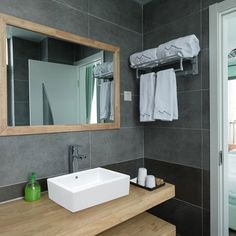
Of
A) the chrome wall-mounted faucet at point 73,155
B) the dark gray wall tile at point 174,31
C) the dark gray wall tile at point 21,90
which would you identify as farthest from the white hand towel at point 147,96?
the dark gray wall tile at point 21,90

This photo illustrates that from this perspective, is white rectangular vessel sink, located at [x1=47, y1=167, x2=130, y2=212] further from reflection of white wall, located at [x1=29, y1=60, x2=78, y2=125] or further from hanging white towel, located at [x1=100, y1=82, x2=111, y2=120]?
hanging white towel, located at [x1=100, y1=82, x2=111, y2=120]

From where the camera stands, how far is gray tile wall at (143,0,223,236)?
1656 mm

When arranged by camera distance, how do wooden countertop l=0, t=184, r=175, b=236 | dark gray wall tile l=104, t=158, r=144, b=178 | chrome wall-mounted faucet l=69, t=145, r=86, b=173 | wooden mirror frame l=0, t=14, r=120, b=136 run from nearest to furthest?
→ wooden countertop l=0, t=184, r=175, b=236, wooden mirror frame l=0, t=14, r=120, b=136, chrome wall-mounted faucet l=69, t=145, r=86, b=173, dark gray wall tile l=104, t=158, r=144, b=178

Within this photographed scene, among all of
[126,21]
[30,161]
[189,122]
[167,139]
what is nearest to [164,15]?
[126,21]

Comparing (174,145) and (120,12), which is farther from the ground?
(120,12)

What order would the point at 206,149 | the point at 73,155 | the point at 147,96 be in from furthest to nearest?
the point at 147,96, the point at 206,149, the point at 73,155

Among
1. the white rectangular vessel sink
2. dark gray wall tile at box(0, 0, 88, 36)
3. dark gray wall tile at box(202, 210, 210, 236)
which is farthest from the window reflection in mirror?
dark gray wall tile at box(202, 210, 210, 236)

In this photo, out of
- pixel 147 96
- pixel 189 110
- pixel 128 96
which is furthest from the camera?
pixel 128 96

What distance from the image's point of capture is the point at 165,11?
193 cm

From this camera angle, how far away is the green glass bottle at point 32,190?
1300 mm

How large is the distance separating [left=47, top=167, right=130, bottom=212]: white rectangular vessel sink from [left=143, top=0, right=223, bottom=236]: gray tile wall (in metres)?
0.68

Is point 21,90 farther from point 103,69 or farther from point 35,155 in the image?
point 103,69

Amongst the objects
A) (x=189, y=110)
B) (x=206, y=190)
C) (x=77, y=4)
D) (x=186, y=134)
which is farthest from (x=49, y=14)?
(x=206, y=190)

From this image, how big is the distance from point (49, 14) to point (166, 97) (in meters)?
1.08
